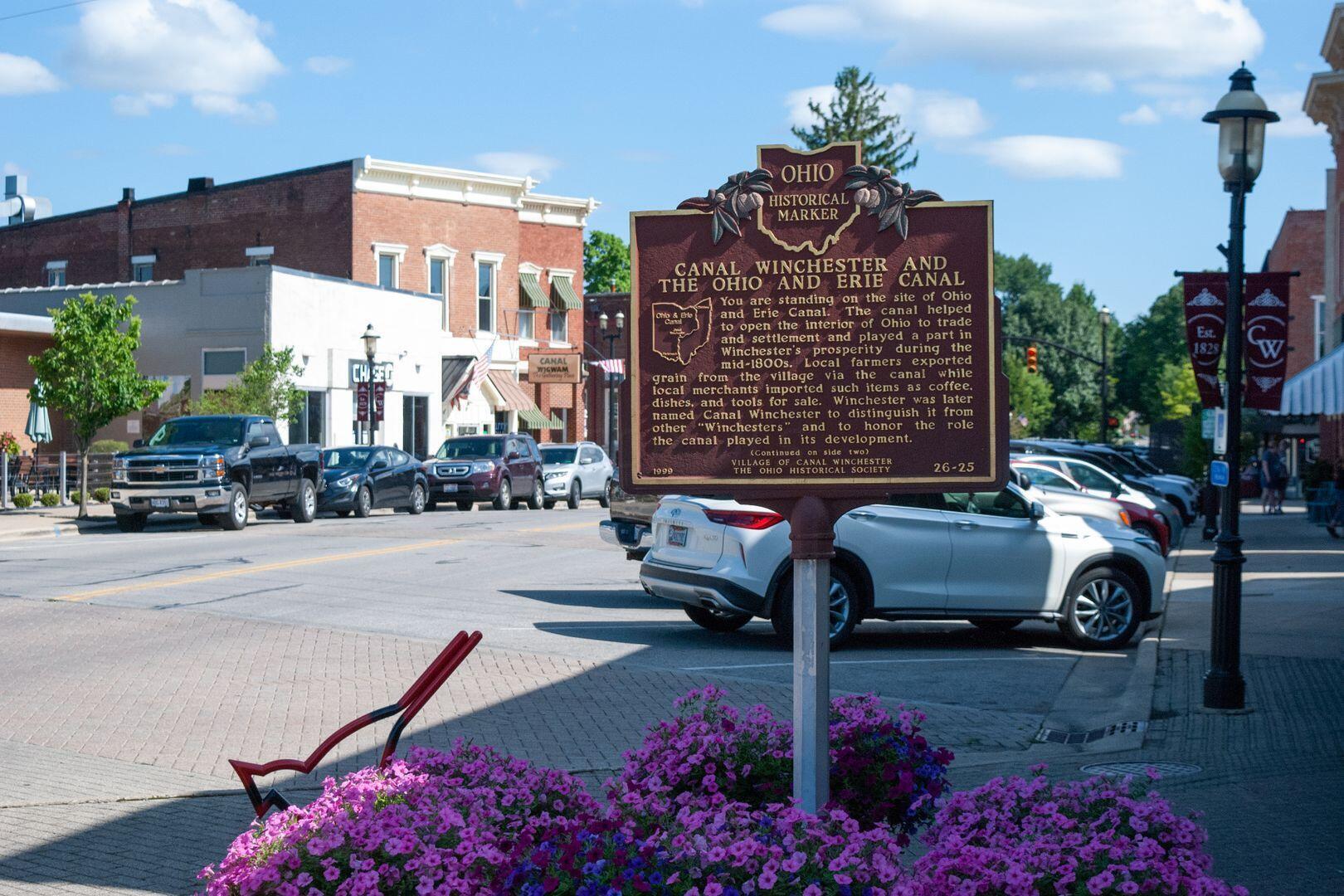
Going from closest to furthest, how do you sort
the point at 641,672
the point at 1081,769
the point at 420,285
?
the point at 1081,769 < the point at 641,672 < the point at 420,285

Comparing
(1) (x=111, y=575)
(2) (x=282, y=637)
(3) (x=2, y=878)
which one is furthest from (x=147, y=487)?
(3) (x=2, y=878)

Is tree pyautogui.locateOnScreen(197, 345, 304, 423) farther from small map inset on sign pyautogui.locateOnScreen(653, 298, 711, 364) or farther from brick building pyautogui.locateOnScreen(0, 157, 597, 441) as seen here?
small map inset on sign pyautogui.locateOnScreen(653, 298, 711, 364)

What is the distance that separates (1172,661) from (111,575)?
12728 mm

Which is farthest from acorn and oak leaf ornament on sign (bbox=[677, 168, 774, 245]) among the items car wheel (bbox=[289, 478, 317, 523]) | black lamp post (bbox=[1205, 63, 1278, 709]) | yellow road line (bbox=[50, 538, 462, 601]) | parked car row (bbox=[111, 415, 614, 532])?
car wheel (bbox=[289, 478, 317, 523])

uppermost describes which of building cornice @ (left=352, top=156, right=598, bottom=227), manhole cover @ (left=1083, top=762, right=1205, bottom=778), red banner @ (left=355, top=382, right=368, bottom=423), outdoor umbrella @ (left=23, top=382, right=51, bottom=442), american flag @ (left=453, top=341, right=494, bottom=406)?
building cornice @ (left=352, top=156, right=598, bottom=227)

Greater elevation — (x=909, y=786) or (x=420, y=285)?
(x=420, y=285)

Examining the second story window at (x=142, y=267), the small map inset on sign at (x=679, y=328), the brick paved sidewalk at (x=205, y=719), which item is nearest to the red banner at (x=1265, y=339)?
the brick paved sidewalk at (x=205, y=719)

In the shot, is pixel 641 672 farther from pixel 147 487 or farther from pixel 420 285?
pixel 420 285

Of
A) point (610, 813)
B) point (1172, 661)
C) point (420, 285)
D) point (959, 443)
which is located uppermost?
point (420, 285)

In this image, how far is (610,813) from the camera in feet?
14.1

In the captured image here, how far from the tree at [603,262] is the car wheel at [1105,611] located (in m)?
83.6

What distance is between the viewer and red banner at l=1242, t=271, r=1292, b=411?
484 inches

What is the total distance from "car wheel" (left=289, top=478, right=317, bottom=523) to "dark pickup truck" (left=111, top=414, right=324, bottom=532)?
0.13ft

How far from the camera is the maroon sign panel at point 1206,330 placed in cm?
1268
